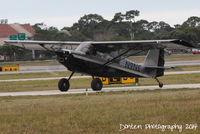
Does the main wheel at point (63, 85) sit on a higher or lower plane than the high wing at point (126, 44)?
lower

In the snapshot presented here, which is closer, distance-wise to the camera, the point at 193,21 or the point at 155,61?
the point at 155,61

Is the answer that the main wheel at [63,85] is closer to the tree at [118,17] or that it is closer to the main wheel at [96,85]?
the main wheel at [96,85]

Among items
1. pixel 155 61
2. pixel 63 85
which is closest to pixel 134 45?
pixel 155 61

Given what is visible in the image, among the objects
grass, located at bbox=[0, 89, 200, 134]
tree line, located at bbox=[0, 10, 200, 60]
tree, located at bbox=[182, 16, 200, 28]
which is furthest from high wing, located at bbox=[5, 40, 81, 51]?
tree, located at bbox=[182, 16, 200, 28]

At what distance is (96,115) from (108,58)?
14.9 metres

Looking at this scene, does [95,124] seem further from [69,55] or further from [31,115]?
[69,55]

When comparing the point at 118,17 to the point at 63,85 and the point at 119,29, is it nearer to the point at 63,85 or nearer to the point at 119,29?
the point at 119,29

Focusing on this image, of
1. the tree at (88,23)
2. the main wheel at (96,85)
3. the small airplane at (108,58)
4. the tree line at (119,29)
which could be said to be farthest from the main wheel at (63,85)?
the tree at (88,23)

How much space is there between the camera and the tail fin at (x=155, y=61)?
32844mm

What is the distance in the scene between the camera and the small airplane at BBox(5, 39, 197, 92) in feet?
98.8

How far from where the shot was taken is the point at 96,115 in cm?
1706

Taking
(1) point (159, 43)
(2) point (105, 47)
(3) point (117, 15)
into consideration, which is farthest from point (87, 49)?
(3) point (117, 15)

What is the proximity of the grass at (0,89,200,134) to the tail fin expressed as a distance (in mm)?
11566

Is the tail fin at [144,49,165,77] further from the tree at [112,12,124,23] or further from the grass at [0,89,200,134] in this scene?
the tree at [112,12,124,23]
